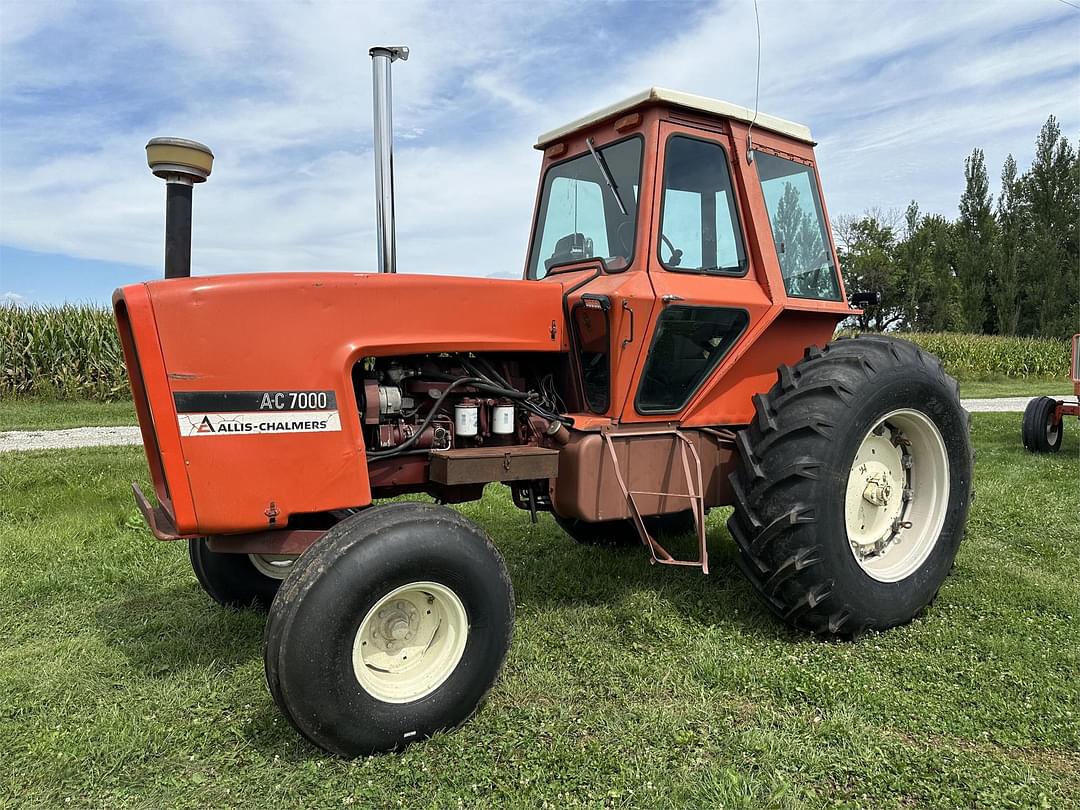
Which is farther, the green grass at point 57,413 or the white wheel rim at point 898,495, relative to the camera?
the green grass at point 57,413

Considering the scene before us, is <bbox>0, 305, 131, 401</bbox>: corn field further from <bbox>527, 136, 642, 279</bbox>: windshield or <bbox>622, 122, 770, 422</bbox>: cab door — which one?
<bbox>622, 122, 770, 422</bbox>: cab door

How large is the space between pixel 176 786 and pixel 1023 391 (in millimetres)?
22123

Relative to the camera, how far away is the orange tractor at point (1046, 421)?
29.8ft

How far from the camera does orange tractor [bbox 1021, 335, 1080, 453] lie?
9086 millimetres

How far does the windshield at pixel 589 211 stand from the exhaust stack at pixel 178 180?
187 cm

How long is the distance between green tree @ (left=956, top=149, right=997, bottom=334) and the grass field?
3981 centimetres

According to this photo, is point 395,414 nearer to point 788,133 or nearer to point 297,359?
point 297,359

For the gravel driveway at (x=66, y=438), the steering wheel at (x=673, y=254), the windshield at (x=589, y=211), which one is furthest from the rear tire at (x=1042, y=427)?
the gravel driveway at (x=66, y=438)

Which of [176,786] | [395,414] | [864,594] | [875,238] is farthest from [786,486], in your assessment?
[875,238]

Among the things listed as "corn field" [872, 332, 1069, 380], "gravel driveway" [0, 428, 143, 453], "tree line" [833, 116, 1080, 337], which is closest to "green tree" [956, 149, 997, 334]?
"tree line" [833, 116, 1080, 337]

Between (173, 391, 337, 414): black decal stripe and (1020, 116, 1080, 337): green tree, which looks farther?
(1020, 116, 1080, 337): green tree

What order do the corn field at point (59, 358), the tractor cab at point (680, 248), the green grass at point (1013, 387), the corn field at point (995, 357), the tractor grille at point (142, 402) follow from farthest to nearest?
1. the corn field at point (995, 357)
2. the green grass at point (1013, 387)
3. the corn field at point (59, 358)
4. the tractor cab at point (680, 248)
5. the tractor grille at point (142, 402)

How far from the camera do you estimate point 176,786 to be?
8.80 feet

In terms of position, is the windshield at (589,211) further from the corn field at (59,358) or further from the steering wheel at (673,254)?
the corn field at (59,358)
